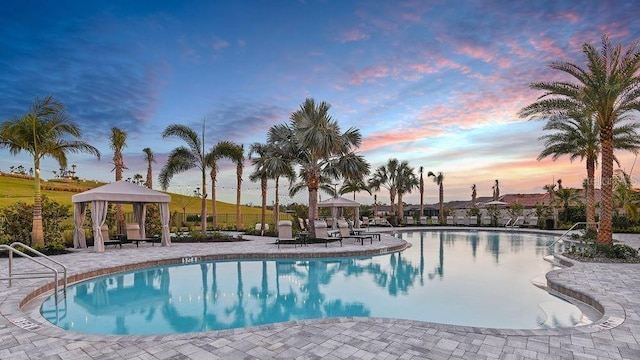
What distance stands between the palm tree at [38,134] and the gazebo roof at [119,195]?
158 centimetres

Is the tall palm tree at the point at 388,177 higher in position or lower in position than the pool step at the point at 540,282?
higher

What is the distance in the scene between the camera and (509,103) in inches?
587

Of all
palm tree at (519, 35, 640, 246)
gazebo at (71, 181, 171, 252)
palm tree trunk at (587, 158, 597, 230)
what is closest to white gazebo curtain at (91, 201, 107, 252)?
gazebo at (71, 181, 171, 252)

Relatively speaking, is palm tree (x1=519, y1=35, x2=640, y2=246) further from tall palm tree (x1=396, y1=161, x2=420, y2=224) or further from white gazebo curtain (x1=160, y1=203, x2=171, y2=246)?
tall palm tree (x1=396, y1=161, x2=420, y2=224)

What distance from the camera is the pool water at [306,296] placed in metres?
6.18

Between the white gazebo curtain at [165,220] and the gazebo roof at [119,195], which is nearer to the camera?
the gazebo roof at [119,195]

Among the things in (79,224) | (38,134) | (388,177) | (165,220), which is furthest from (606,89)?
(388,177)

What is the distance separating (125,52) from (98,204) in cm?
577

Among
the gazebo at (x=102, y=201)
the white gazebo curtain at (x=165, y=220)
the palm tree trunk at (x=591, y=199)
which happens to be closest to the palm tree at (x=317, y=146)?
the white gazebo curtain at (x=165, y=220)

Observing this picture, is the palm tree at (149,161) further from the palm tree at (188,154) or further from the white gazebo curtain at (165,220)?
the white gazebo curtain at (165,220)

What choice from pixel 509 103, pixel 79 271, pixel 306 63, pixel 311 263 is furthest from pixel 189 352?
pixel 509 103

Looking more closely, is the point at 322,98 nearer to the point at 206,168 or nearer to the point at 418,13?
the point at 418,13

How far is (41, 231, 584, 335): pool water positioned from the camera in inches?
243

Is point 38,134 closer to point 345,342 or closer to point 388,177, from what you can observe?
point 345,342
